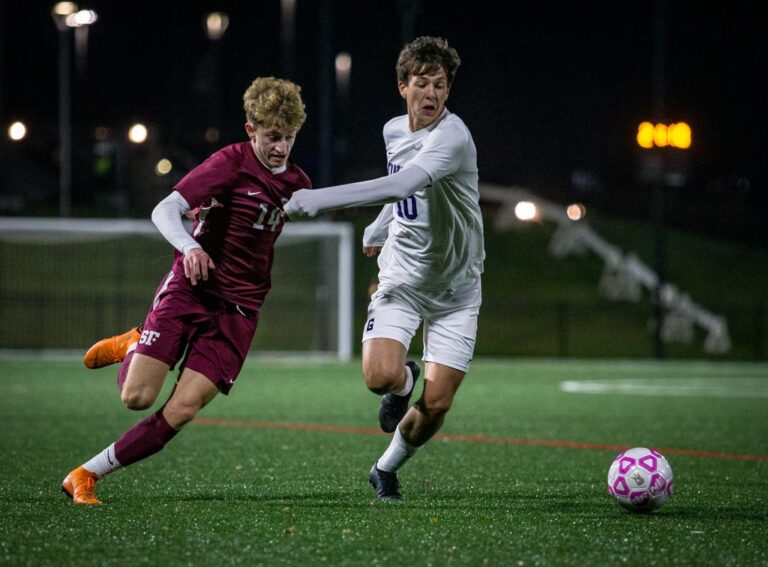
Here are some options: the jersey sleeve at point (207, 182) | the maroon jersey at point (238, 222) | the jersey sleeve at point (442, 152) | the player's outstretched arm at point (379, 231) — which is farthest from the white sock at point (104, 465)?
the jersey sleeve at point (442, 152)

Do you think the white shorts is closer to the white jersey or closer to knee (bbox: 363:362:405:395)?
the white jersey

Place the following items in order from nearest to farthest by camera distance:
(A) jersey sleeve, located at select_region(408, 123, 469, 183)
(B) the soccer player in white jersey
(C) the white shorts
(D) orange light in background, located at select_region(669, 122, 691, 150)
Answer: (A) jersey sleeve, located at select_region(408, 123, 469, 183) < (B) the soccer player in white jersey < (C) the white shorts < (D) orange light in background, located at select_region(669, 122, 691, 150)

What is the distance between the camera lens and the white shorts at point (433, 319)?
6.49m

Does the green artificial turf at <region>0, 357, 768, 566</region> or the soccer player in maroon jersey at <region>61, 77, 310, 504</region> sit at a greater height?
the soccer player in maroon jersey at <region>61, 77, 310, 504</region>

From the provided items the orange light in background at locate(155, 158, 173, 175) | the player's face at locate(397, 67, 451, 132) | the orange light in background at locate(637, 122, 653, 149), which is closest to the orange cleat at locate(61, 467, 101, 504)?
the player's face at locate(397, 67, 451, 132)

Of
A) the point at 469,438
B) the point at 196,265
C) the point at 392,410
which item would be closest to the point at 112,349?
the point at 196,265

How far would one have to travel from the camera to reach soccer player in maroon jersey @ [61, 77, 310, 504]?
610 cm

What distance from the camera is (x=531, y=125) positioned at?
45250 mm

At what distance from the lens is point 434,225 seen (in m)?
6.35

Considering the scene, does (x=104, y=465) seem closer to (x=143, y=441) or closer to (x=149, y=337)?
(x=143, y=441)

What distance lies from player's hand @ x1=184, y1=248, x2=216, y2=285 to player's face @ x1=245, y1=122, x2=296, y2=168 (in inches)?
30.8

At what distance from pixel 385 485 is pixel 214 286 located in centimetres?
142

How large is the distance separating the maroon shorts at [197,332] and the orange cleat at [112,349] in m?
0.34

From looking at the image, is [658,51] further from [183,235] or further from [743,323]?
[183,235]
